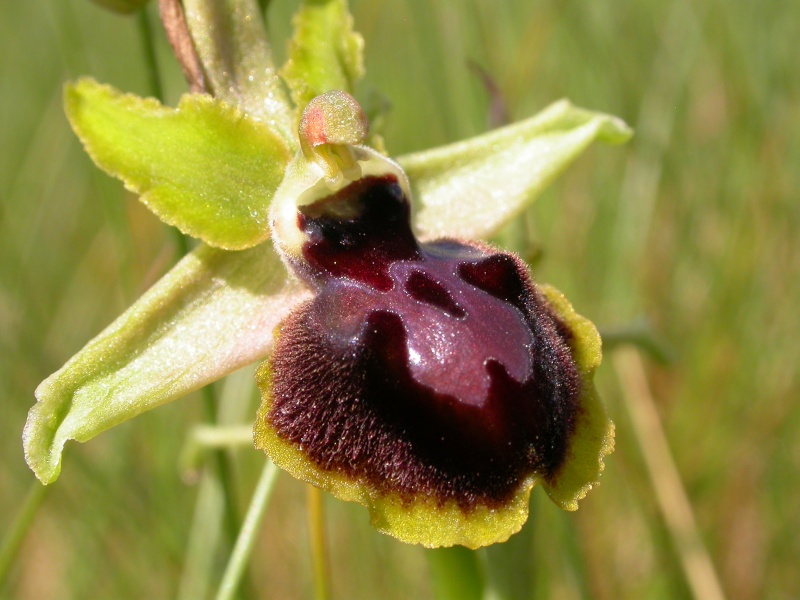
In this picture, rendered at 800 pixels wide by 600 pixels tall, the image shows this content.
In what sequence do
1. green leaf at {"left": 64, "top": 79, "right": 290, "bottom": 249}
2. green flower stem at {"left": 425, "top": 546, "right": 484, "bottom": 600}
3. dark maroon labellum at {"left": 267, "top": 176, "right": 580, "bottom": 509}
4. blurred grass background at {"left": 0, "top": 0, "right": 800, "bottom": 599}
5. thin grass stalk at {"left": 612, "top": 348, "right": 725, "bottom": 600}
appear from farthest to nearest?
1. blurred grass background at {"left": 0, "top": 0, "right": 800, "bottom": 599}
2. thin grass stalk at {"left": 612, "top": 348, "right": 725, "bottom": 600}
3. green flower stem at {"left": 425, "top": 546, "right": 484, "bottom": 600}
4. green leaf at {"left": 64, "top": 79, "right": 290, "bottom": 249}
5. dark maroon labellum at {"left": 267, "top": 176, "right": 580, "bottom": 509}

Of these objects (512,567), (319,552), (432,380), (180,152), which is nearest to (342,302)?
(432,380)

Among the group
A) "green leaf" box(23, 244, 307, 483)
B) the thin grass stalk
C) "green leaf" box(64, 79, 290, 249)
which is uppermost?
"green leaf" box(64, 79, 290, 249)

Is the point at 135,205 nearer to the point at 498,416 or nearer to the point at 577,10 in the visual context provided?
the point at 577,10

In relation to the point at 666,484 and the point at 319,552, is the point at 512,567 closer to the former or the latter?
the point at 319,552

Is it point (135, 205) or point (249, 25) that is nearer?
point (249, 25)

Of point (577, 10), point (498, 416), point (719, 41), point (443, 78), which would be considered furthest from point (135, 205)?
point (498, 416)

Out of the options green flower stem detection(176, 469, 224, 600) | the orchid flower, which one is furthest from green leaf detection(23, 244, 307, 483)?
green flower stem detection(176, 469, 224, 600)

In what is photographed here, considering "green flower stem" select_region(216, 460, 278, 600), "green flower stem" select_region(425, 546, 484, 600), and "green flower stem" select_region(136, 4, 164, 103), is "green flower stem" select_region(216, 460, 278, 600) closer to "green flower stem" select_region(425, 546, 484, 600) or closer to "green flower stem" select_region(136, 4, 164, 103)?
"green flower stem" select_region(425, 546, 484, 600)

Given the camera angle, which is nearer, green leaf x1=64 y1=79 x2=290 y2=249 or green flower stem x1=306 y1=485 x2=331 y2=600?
green leaf x1=64 y1=79 x2=290 y2=249
